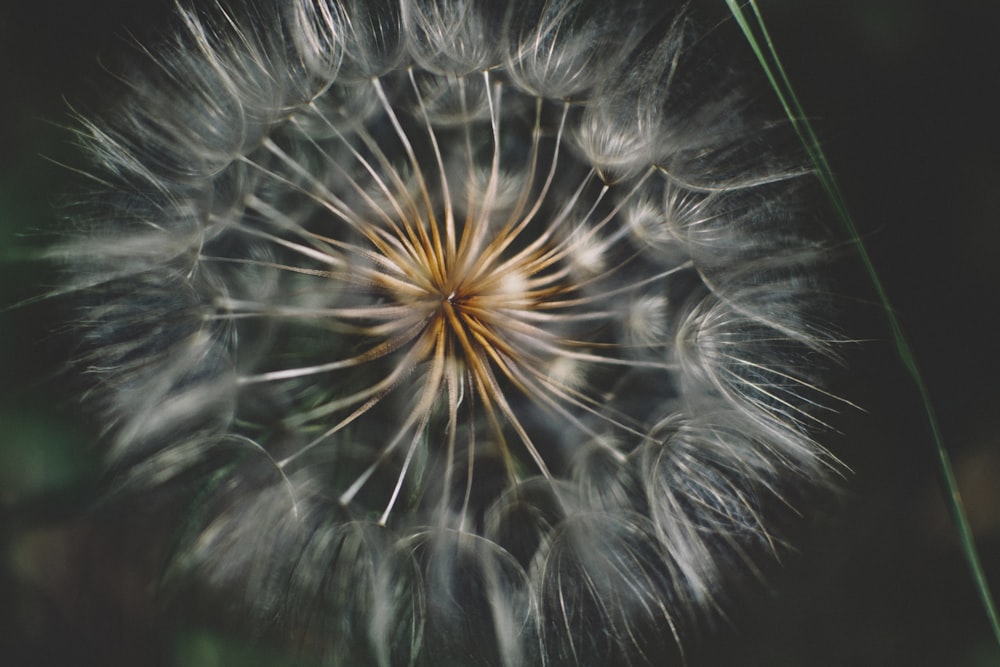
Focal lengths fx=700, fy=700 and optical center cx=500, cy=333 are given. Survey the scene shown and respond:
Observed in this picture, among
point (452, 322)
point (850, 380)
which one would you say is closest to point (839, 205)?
point (850, 380)

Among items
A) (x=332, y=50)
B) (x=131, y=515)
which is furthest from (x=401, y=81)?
(x=131, y=515)

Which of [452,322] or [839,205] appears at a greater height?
[839,205]

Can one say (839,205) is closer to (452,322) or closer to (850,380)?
(850,380)

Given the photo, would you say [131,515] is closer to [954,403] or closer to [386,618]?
[386,618]
